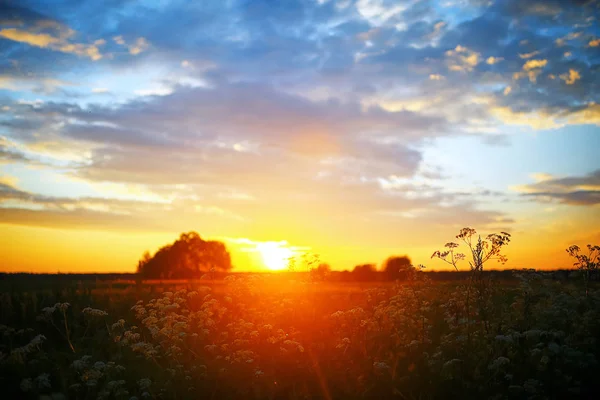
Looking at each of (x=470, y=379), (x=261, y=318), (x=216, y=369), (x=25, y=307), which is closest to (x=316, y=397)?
(x=216, y=369)

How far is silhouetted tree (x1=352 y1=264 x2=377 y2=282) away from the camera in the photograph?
4119cm

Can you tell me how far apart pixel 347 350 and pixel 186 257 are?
62.2 metres

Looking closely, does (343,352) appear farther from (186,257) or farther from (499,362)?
(186,257)

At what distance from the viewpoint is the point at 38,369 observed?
33.0ft

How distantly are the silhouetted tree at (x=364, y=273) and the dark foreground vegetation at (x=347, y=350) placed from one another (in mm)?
26664

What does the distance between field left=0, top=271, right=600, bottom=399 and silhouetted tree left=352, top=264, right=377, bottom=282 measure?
26670mm

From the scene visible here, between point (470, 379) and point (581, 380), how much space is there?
6.30 ft

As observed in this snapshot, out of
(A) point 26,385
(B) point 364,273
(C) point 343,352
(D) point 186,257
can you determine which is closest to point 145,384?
(A) point 26,385

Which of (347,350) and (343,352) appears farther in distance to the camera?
(347,350)

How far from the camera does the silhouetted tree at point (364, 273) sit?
4119cm

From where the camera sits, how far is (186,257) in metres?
70.7

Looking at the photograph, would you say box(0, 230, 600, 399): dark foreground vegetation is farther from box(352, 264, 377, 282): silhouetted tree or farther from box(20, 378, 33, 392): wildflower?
box(352, 264, 377, 282): silhouetted tree

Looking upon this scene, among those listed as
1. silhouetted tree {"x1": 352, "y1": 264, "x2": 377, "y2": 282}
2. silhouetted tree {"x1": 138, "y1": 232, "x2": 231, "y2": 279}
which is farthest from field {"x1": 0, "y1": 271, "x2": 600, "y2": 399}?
silhouetted tree {"x1": 138, "y1": 232, "x2": 231, "y2": 279}

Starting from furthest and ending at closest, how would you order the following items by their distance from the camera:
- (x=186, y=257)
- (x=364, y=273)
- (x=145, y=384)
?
(x=186, y=257)
(x=364, y=273)
(x=145, y=384)
